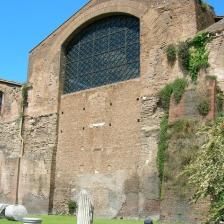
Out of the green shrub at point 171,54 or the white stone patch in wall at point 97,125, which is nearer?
the green shrub at point 171,54

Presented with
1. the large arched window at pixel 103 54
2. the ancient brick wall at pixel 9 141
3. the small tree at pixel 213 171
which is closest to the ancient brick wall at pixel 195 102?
the large arched window at pixel 103 54

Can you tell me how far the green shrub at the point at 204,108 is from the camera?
518 inches

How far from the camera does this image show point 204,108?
43.3 feet

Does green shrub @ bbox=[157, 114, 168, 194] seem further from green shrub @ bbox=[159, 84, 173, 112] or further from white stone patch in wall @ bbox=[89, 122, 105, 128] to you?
white stone patch in wall @ bbox=[89, 122, 105, 128]

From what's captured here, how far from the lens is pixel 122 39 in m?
18.0

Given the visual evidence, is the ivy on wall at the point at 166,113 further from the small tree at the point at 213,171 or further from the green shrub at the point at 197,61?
the small tree at the point at 213,171

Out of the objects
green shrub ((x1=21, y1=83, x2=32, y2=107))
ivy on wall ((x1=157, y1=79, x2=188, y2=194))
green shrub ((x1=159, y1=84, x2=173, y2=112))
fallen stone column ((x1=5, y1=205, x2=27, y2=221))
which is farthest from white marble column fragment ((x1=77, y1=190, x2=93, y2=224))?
green shrub ((x1=21, y1=83, x2=32, y2=107))

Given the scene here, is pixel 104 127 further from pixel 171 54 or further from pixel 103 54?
pixel 171 54

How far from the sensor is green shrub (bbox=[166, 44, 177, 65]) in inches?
602

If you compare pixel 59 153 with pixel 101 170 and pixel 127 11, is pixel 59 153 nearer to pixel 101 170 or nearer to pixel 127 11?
pixel 101 170

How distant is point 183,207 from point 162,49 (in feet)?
20.4

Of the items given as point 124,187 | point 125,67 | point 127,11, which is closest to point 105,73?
point 125,67

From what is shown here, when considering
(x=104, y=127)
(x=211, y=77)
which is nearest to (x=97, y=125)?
(x=104, y=127)

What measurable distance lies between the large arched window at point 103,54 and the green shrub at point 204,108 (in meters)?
4.25
